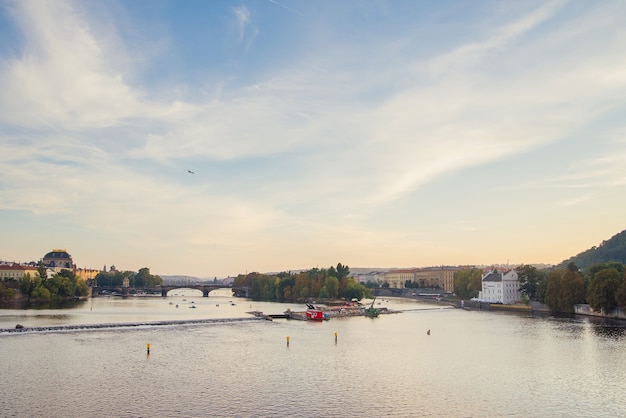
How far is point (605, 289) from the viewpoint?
327 feet

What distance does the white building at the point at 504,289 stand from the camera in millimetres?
158625

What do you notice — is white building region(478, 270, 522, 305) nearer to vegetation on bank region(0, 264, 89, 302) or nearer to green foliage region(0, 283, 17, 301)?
vegetation on bank region(0, 264, 89, 302)

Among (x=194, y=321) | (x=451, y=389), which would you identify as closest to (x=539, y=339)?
(x=451, y=389)

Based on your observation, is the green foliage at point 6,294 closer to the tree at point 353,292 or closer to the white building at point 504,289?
the tree at point 353,292

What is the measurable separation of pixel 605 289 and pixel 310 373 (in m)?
72.6

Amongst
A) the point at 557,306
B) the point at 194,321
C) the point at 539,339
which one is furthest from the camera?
the point at 557,306

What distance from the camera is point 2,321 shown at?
9162cm

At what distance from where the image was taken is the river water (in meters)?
38.0

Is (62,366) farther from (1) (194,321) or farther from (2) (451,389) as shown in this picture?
(1) (194,321)

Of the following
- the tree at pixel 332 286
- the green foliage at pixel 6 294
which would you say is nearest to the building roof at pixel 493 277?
the tree at pixel 332 286

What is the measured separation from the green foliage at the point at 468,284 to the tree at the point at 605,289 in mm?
75566

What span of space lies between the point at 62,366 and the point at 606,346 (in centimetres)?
6007

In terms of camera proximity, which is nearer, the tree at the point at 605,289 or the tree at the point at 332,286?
the tree at the point at 605,289

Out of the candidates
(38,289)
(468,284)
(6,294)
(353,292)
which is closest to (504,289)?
(468,284)
